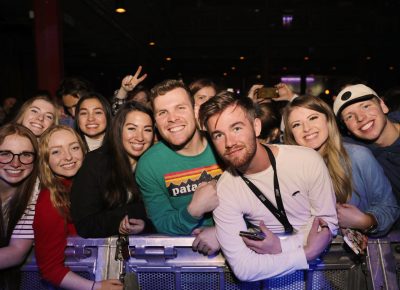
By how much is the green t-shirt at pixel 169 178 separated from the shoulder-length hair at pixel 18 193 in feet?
2.23

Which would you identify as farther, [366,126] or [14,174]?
[366,126]

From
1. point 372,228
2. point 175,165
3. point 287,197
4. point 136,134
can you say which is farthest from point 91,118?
point 372,228

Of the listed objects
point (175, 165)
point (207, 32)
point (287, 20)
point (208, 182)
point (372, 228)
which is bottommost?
point (372, 228)

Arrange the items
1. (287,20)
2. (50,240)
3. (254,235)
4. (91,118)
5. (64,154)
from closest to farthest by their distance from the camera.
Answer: (254,235)
(50,240)
(64,154)
(91,118)
(287,20)

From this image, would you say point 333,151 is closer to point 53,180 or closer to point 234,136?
point 234,136

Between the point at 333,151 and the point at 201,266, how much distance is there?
116 cm

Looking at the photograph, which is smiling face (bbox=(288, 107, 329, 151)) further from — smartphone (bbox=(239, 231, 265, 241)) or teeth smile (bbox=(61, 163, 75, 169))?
teeth smile (bbox=(61, 163, 75, 169))

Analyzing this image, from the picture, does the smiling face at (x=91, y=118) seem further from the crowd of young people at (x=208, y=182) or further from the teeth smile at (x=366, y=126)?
the teeth smile at (x=366, y=126)

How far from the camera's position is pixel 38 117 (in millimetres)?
3240

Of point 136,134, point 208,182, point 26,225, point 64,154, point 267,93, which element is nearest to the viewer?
point 26,225

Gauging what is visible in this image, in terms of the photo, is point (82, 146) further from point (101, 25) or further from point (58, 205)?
point (101, 25)

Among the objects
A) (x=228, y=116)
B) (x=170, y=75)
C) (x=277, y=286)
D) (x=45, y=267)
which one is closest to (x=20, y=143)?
(x=45, y=267)

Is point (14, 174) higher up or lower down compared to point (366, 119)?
lower down

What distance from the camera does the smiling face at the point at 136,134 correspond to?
2.63 meters
